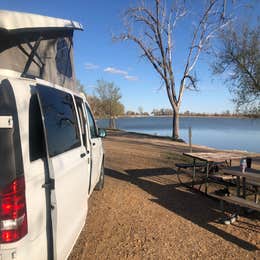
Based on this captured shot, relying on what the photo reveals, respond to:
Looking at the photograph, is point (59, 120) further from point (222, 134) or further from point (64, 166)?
point (222, 134)

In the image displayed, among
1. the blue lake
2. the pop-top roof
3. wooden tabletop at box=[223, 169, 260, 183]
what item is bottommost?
the blue lake

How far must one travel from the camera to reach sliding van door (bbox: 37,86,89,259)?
2.43m

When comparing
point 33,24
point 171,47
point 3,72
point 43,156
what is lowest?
point 43,156

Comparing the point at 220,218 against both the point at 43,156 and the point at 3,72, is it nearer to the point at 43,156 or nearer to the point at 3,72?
the point at 43,156

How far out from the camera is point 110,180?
714 centimetres

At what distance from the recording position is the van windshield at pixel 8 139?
184cm

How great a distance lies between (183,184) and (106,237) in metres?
3.19

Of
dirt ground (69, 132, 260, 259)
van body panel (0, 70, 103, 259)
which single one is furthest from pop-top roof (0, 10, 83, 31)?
dirt ground (69, 132, 260, 259)

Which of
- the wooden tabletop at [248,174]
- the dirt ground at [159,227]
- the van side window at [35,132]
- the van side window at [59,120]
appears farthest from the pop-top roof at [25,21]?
the wooden tabletop at [248,174]

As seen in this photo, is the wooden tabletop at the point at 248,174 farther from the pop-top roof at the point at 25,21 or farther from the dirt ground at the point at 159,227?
the pop-top roof at the point at 25,21

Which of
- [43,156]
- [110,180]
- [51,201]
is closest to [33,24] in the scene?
A: [43,156]

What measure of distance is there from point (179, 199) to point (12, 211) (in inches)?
169

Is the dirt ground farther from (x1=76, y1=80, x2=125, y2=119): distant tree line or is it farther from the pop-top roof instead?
(x1=76, y1=80, x2=125, y2=119): distant tree line

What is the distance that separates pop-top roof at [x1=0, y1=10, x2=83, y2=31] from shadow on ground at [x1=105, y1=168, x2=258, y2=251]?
142 inches
